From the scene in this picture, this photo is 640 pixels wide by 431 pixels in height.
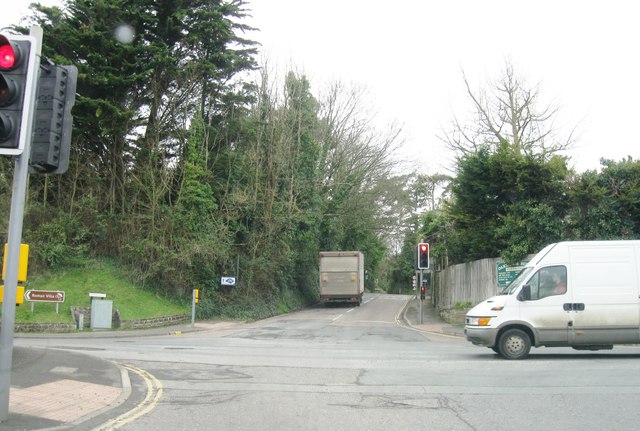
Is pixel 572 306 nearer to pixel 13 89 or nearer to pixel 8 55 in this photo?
pixel 13 89

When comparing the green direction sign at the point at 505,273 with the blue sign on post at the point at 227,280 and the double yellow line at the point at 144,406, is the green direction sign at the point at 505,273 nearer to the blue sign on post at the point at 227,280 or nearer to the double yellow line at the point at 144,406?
the blue sign on post at the point at 227,280

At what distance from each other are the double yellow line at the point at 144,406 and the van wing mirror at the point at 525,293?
8.27 m

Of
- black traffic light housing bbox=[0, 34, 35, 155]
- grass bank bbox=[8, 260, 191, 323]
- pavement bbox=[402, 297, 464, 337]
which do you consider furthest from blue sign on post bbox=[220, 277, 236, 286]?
black traffic light housing bbox=[0, 34, 35, 155]

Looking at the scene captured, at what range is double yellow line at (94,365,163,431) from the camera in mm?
7004

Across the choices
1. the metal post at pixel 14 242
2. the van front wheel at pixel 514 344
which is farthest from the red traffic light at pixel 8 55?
the van front wheel at pixel 514 344

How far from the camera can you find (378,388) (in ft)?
30.3

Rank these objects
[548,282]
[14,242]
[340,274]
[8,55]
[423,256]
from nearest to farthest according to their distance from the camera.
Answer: [8,55], [14,242], [548,282], [423,256], [340,274]

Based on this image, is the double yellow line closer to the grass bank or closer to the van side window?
the van side window

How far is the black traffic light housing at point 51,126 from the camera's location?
651cm

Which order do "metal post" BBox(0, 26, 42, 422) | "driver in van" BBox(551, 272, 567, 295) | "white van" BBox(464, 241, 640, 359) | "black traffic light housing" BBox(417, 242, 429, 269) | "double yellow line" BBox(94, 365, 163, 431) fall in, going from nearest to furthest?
1. "metal post" BBox(0, 26, 42, 422)
2. "double yellow line" BBox(94, 365, 163, 431)
3. "white van" BBox(464, 241, 640, 359)
4. "driver in van" BBox(551, 272, 567, 295)
5. "black traffic light housing" BBox(417, 242, 429, 269)

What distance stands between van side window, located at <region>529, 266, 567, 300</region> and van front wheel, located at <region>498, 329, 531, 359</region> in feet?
3.07

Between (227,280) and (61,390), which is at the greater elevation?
(227,280)

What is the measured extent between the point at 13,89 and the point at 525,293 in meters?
11.1

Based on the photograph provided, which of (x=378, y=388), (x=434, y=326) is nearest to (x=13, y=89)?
(x=378, y=388)
